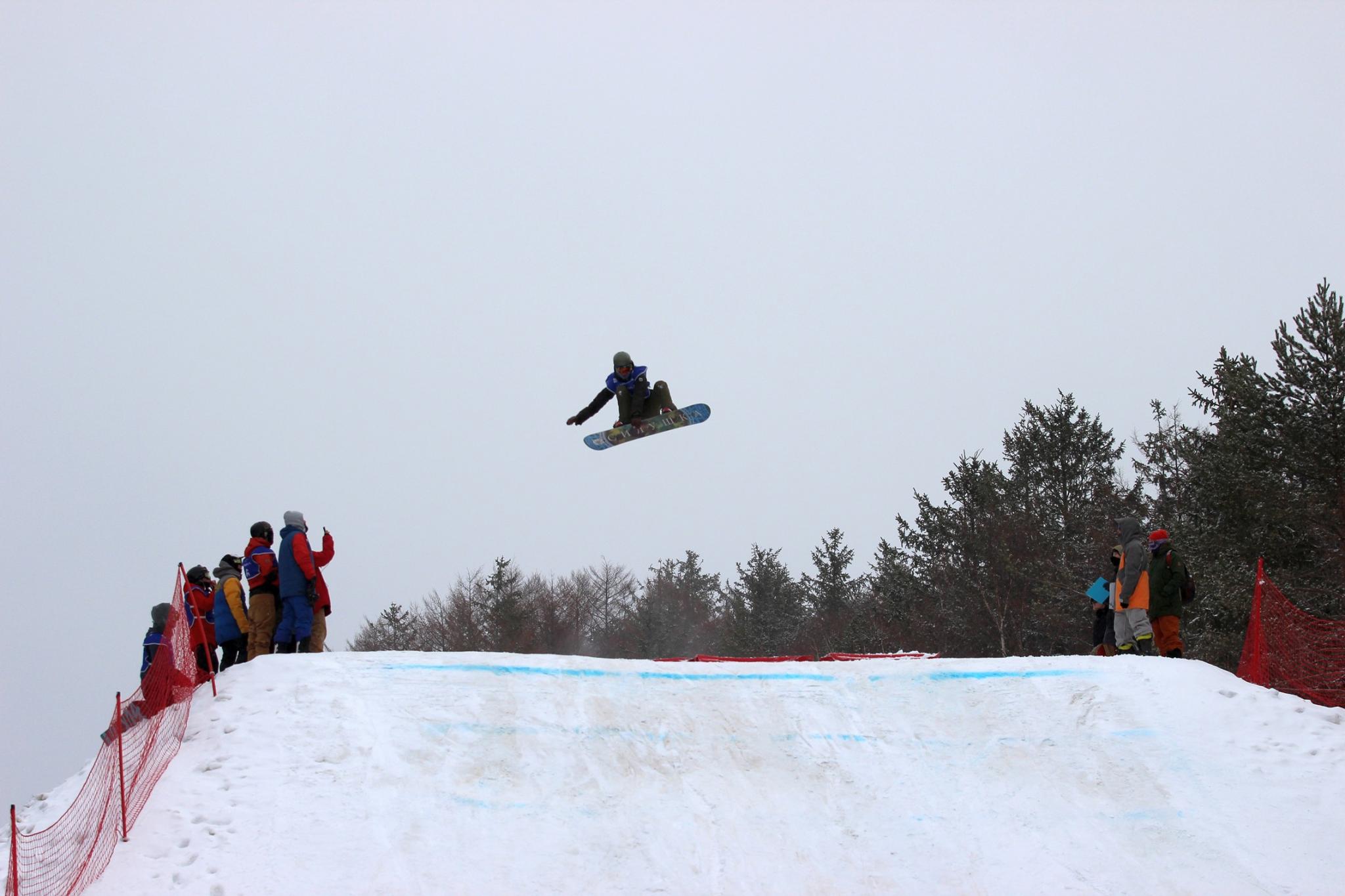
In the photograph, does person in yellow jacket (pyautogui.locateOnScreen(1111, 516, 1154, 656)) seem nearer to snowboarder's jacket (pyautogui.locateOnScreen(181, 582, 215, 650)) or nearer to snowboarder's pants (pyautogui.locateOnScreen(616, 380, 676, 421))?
snowboarder's pants (pyautogui.locateOnScreen(616, 380, 676, 421))

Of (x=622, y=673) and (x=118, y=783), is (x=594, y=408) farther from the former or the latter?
(x=118, y=783)

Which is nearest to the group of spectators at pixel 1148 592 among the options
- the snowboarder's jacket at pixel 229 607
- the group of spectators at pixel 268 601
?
the group of spectators at pixel 268 601

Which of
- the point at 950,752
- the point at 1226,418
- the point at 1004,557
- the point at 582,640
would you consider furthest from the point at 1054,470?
the point at 950,752

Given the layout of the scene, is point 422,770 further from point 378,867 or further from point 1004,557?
point 1004,557

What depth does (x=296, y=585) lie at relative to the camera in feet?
32.4

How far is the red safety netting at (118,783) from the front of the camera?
620 centimetres

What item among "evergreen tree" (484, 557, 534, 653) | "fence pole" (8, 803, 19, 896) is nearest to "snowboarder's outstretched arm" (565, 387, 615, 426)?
"fence pole" (8, 803, 19, 896)

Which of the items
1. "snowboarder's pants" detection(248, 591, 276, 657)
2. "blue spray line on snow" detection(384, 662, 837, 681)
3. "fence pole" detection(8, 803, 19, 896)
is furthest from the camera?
"snowboarder's pants" detection(248, 591, 276, 657)

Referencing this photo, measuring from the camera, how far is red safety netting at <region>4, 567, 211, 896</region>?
20.4ft

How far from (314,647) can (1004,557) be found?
22.4 meters

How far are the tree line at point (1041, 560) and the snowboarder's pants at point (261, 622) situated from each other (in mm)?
17406

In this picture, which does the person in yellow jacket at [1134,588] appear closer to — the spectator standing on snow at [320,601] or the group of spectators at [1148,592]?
the group of spectators at [1148,592]

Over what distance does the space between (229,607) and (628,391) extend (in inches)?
211

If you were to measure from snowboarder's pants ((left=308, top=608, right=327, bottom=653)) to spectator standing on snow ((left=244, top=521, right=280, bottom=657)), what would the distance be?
1.17 feet
